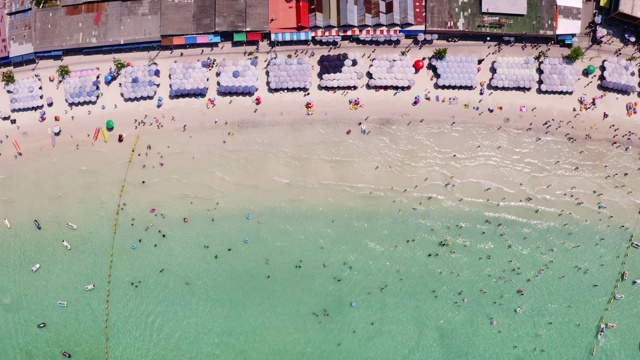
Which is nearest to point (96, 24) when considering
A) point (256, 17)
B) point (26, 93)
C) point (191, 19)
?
point (191, 19)

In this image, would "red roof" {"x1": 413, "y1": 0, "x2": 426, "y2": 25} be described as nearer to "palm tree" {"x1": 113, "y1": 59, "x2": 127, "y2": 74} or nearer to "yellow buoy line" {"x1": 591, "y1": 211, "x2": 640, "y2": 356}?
"yellow buoy line" {"x1": 591, "y1": 211, "x2": 640, "y2": 356}

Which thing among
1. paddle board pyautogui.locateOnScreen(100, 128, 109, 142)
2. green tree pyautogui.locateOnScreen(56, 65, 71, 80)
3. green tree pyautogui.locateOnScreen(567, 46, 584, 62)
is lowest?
paddle board pyautogui.locateOnScreen(100, 128, 109, 142)

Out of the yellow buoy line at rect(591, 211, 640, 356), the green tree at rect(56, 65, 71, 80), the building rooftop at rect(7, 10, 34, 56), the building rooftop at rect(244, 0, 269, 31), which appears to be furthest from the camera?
the green tree at rect(56, 65, 71, 80)

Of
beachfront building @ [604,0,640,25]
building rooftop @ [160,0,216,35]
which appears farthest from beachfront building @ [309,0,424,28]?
beachfront building @ [604,0,640,25]

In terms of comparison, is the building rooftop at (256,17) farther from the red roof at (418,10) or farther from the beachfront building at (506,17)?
the beachfront building at (506,17)

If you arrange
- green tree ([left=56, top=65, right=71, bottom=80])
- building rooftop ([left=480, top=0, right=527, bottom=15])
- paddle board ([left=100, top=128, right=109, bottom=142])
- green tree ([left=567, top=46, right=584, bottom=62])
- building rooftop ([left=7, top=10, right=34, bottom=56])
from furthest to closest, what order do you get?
paddle board ([left=100, top=128, right=109, bottom=142]) → green tree ([left=56, top=65, right=71, bottom=80]) → building rooftop ([left=7, top=10, right=34, bottom=56]) → green tree ([left=567, top=46, right=584, bottom=62]) → building rooftop ([left=480, top=0, right=527, bottom=15])

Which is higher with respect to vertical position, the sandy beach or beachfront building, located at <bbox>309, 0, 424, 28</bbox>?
beachfront building, located at <bbox>309, 0, 424, 28</bbox>
